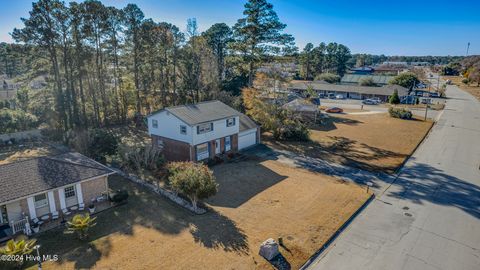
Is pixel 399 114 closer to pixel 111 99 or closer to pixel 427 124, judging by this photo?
pixel 427 124

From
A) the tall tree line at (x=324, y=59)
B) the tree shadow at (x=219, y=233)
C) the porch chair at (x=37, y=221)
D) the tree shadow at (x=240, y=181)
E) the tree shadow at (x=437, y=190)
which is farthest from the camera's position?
the tall tree line at (x=324, y=59)

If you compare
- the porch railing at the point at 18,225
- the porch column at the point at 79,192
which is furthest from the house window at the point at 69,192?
the porch railing at the point at 18,225

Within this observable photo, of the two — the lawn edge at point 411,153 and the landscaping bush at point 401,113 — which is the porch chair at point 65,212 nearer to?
the lawn edge at point 411,153

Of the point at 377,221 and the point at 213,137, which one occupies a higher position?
the point at 213,137

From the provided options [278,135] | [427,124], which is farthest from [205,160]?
[427,124]

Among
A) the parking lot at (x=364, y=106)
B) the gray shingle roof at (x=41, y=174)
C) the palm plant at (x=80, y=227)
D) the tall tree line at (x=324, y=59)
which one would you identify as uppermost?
the tall tree line at (x=324, y=59)

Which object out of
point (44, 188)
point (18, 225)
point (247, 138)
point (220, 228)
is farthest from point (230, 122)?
point (18, 225)

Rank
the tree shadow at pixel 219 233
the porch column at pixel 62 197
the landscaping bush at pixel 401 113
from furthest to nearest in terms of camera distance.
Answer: the landscaping bush at pixel 401 113 < the porch column at pixel 62 197 < the tree shadow at pixel 219 233
